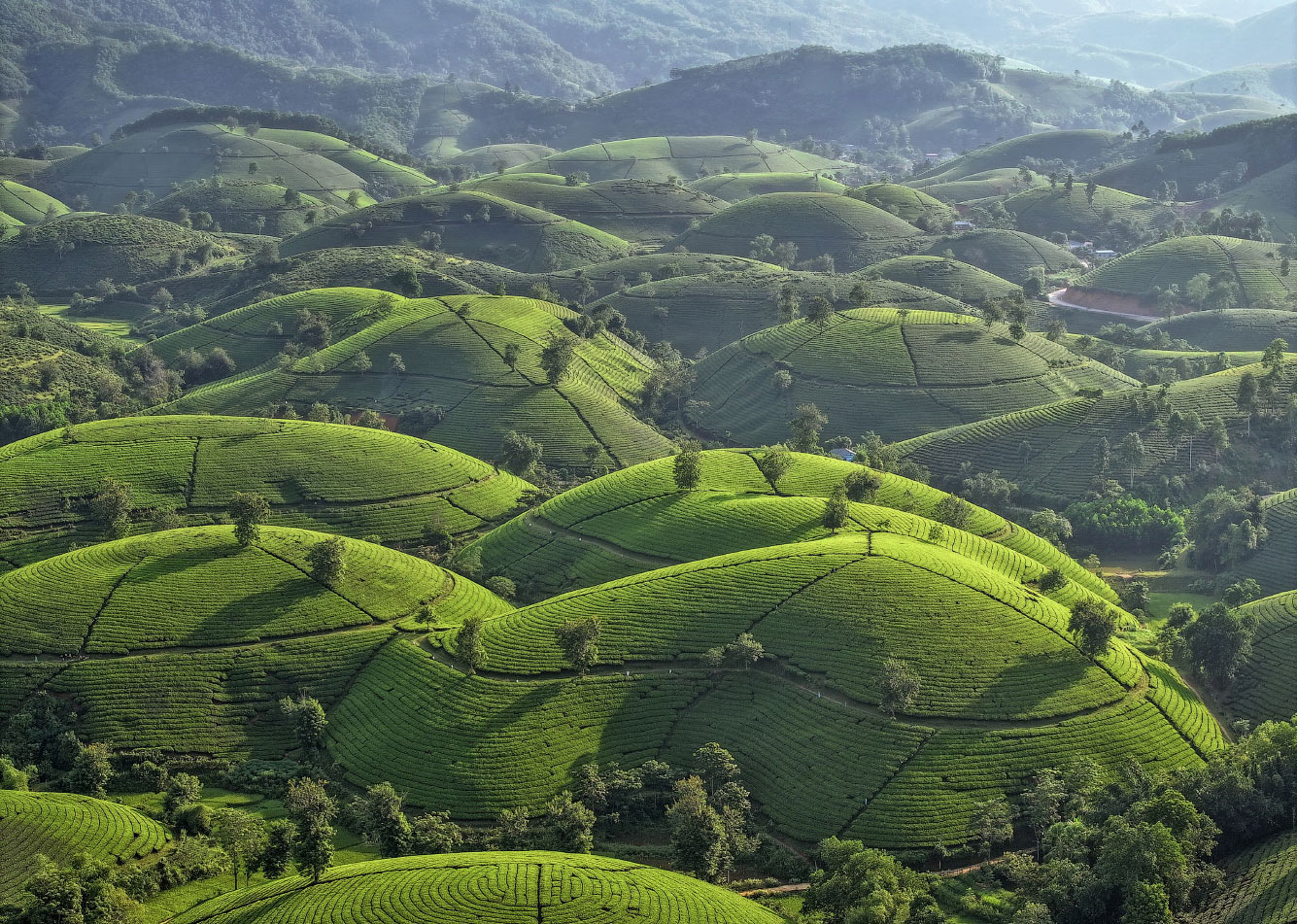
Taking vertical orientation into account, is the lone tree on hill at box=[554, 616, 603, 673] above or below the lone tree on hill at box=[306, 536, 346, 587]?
above

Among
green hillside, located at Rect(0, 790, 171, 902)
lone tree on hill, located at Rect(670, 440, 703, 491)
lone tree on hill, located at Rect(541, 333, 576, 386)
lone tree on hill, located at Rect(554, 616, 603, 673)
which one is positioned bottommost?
green hillside, located at Rect(0, 790, 171, 902)

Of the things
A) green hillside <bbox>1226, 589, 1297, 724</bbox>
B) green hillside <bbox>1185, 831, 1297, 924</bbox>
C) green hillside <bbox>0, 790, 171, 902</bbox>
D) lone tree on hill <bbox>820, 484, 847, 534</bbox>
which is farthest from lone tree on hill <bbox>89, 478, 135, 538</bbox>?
green hillside <bbox>1226, 589, 1297, 724</bbox>

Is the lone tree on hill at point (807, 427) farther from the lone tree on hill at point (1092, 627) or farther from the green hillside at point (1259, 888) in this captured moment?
the green hillside at point (1259, 888)

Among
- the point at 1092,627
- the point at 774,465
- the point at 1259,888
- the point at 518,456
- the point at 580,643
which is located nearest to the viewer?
the point at 1259,888

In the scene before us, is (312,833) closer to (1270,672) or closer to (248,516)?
(248,516)

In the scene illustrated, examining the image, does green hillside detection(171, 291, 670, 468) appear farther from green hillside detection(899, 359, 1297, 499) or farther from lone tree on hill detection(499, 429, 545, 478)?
green hillside detection(899, 359, 1297, 499)

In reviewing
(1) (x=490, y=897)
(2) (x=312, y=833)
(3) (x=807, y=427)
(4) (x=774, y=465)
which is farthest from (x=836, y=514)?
(2) (x=312, y=833)
